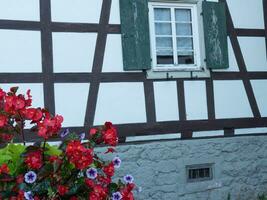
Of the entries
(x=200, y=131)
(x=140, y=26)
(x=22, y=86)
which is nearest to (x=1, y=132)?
(x=22, y=86)

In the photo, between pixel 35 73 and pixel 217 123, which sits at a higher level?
pixel 35 73

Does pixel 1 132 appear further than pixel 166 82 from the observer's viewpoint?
No

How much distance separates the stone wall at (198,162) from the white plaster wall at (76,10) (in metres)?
1.65

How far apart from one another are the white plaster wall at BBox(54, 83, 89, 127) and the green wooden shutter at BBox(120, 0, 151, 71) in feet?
2.20

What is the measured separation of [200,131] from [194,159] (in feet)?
1.26

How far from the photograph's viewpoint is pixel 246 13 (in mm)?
7105

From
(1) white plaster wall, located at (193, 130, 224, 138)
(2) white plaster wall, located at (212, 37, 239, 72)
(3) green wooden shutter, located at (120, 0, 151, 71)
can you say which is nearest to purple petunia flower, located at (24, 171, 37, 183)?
(3) green wooden shutter, located at (120, 0, 151, 71)

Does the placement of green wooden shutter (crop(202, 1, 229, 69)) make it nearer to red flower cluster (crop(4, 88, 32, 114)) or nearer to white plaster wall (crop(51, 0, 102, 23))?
white plaster wall (crop(51, 0, 102, 23))

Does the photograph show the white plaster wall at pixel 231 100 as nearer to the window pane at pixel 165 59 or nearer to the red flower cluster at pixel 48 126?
the window pane at pixel 165 59

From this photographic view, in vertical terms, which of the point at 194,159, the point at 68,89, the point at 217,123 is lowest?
the point at 194,159

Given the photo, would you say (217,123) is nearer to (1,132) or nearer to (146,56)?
(146,56)

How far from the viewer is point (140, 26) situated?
6.37 meters

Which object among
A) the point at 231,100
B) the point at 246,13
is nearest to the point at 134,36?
the point at 231,100

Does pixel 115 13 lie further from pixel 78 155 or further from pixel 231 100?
pixel 78 155
